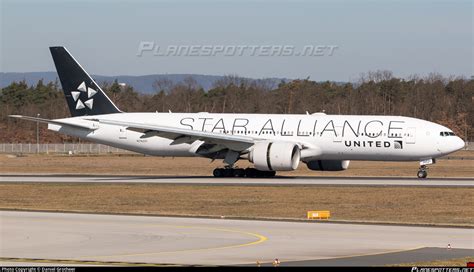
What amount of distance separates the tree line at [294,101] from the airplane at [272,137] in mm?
67884

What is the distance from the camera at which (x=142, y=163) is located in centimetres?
7844

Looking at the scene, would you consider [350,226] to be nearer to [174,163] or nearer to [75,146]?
[174,163]

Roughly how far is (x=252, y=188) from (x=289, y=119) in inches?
446

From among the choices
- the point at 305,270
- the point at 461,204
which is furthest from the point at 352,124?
the point at 305,270

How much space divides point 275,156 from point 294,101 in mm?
93421

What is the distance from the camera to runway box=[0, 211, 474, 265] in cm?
2344

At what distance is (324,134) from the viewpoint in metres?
55.8

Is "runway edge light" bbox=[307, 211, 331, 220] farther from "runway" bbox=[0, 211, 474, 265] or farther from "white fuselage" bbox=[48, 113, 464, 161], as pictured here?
"white fuselage" bbox=[48, 113, 464, 161]

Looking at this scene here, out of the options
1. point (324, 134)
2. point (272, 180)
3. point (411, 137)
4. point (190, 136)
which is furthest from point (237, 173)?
point (411, 137)

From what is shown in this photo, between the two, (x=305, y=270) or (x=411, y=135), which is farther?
(x=411, y=135)

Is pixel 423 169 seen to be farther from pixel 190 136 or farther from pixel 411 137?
pixel 190 136

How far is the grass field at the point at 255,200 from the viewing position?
3553 centimetres

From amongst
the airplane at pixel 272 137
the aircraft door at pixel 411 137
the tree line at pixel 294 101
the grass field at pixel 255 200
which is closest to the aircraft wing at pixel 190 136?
the airplane at pixel 272 137

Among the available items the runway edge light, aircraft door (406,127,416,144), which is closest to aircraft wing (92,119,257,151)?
aircraft door (406,127,416,144)
